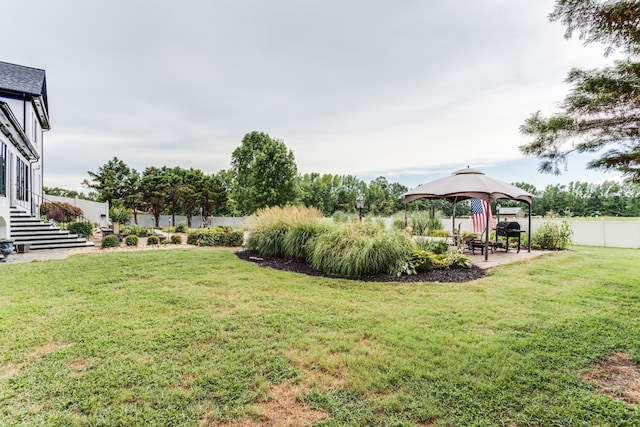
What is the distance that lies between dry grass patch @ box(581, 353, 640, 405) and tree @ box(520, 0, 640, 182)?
1956mm

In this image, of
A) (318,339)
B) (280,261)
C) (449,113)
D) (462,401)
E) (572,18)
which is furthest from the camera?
(449,113)

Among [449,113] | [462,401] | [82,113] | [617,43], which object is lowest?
[462,401]

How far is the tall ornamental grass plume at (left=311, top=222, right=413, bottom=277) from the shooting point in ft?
19.1

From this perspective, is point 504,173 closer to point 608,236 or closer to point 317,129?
point 608,236

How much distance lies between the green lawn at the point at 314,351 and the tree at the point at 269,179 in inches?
Answer: 792

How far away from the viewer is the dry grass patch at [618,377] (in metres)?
2.07

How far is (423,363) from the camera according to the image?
7.89 feet

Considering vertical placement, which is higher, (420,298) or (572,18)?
(572,18)

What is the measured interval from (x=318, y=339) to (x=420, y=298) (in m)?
2.07

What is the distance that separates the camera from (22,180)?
11.1 meters

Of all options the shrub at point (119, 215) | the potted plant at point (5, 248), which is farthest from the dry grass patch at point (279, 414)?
the shrub at point (119, 215)

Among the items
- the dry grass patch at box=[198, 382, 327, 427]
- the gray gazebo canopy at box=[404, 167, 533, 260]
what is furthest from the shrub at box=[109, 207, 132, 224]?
the dry grass patch at box=[198, 382, 327, 427]

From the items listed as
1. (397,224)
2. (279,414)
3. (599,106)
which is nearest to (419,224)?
(397,224)

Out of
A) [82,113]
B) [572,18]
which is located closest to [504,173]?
[572,18]
